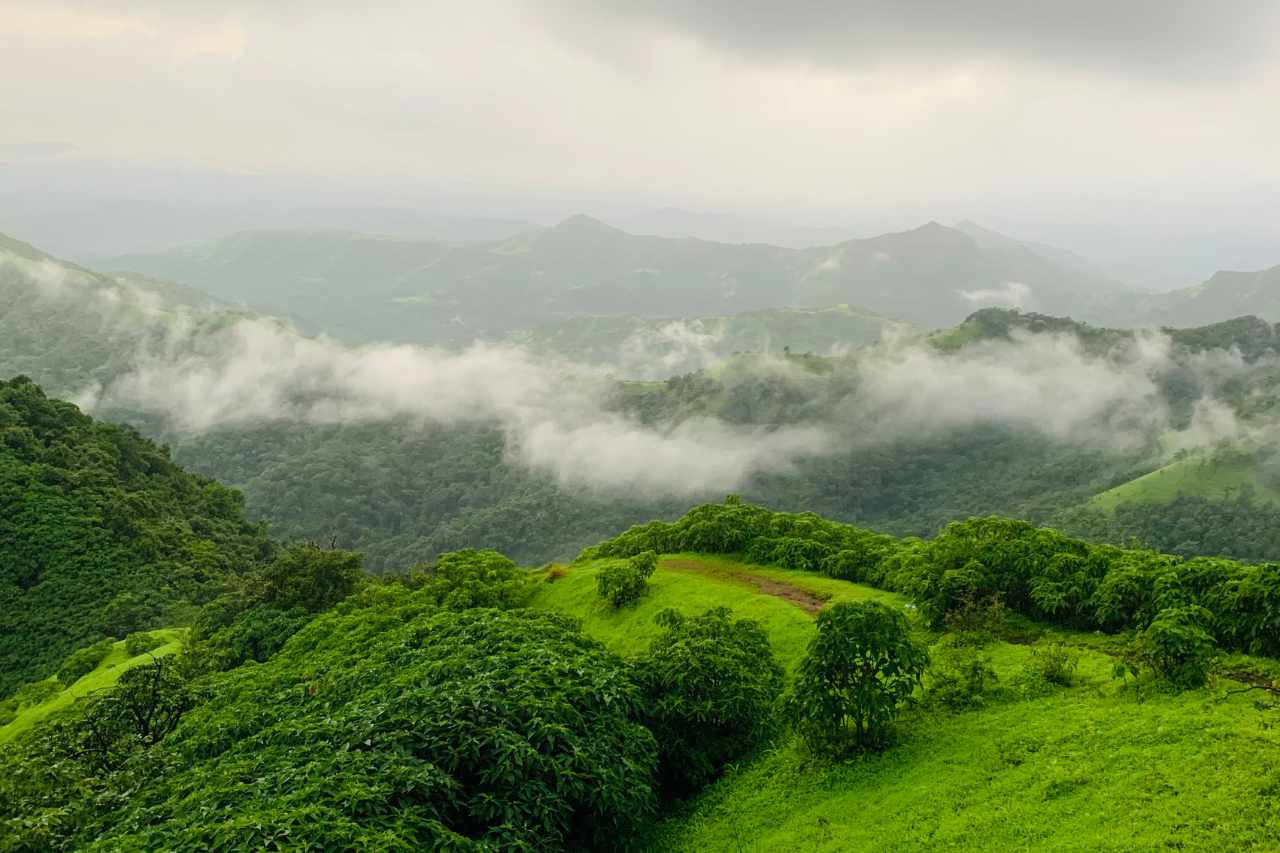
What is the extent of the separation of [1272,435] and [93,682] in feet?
818

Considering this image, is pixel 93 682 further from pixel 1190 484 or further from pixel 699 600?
pixel 1190 484

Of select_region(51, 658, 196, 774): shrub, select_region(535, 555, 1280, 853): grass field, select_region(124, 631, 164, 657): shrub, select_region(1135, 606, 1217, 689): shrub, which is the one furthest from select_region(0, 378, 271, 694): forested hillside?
select_region(1135, 606, 1217, 689): shrub

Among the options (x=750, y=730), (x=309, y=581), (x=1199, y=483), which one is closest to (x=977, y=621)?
(x=750, y=730)

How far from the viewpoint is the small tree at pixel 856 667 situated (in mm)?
17141

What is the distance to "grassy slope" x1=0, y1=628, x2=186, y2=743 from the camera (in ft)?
144

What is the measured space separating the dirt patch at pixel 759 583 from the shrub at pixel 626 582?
123 inches

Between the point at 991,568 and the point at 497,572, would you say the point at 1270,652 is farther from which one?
the point at 497,572

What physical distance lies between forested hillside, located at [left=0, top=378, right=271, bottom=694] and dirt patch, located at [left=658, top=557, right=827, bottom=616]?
56.2m

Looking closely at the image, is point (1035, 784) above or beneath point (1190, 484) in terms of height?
above

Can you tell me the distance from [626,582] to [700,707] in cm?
1475

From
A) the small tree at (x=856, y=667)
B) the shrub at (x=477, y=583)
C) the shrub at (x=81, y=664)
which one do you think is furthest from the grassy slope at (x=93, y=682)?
the small tree at (x=856, y=667)

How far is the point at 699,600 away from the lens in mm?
31875

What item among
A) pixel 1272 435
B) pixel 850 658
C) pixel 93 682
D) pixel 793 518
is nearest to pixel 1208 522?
pixel 1272 435

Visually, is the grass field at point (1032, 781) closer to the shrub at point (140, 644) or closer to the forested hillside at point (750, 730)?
the forested hillside at point (750, 730)
